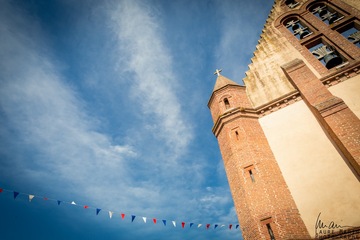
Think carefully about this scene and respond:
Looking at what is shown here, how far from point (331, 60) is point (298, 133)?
14.8ft

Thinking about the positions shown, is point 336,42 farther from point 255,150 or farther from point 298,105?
point 255,150

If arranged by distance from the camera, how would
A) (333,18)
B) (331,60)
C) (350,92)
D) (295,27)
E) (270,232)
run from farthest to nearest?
(295,27), (333,18), (331,60), (350,92), (270,232)

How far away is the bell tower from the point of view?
311 inches

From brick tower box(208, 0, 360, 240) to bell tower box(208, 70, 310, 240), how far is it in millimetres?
36

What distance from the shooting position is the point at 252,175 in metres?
9.20

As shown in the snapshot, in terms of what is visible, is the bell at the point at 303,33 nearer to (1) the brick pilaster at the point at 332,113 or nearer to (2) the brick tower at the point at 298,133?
(2) the brick tower at the point at 298,133

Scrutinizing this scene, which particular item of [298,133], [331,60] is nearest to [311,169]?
[298,133]

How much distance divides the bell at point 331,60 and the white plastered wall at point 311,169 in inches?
110

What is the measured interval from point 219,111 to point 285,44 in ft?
20.0

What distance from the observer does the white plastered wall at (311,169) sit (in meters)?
7.57

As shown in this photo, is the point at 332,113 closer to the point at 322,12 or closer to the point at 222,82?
the point at 222,82

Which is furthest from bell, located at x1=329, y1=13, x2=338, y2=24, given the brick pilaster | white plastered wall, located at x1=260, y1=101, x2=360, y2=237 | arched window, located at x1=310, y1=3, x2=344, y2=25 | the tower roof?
the tower roof

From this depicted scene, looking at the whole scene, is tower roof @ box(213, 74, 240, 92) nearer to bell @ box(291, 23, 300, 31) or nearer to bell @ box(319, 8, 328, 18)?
bell @ box(291, 23, 300, 31)

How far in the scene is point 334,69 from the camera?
10438 mm
